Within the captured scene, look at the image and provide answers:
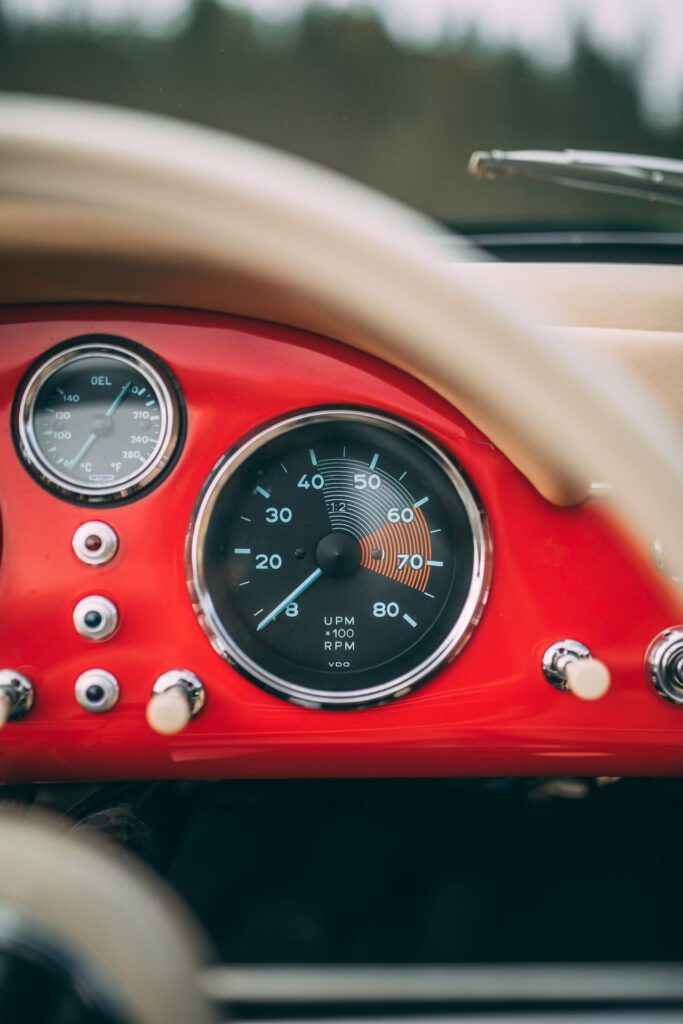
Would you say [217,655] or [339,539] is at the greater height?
[339,539]

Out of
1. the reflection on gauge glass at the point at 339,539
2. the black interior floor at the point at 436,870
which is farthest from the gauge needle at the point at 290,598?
the black interior floor at the point at 436,870

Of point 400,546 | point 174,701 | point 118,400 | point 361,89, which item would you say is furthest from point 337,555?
point 361,89

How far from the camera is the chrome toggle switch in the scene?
1432 mm

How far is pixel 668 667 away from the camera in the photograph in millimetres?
1432

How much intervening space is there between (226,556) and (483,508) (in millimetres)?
486

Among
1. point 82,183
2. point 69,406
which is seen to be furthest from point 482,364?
point 69,406

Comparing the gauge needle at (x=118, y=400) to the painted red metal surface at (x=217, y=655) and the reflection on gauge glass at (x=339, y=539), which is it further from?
the reflection on gauge glass at (x=339, y=539)

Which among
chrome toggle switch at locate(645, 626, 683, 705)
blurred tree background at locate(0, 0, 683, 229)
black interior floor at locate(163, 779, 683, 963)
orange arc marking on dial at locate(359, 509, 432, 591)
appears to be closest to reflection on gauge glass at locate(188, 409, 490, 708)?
orange arc marking on dial at locate(359, 509, 432, 591)

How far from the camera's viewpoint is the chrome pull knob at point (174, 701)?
4.29 ft

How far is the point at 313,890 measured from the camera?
177 cm

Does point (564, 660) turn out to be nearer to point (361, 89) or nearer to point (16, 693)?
point (16, 693)

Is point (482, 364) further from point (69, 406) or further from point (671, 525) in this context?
point (69, 406)

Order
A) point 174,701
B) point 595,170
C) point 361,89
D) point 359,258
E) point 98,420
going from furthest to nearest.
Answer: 1. point 361,89
2. point 595,170
3. point 98,420
4. point 174,701
5. point 359,258

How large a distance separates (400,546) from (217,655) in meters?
0.40
